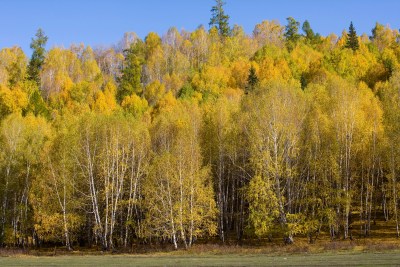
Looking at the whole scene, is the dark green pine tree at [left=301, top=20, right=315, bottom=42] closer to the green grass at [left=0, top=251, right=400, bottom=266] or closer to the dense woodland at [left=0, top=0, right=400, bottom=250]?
the dense woodland at [left=0, top=0, right=400, bottom=250]

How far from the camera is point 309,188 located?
4122 centimetres

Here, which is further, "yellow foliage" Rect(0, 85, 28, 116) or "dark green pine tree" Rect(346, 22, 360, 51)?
"dark green pine tree" Rect(346, 22, 360, 51)

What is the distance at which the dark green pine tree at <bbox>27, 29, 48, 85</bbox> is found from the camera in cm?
10581

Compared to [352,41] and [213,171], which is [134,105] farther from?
[352,41]

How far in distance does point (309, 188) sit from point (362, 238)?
592cm

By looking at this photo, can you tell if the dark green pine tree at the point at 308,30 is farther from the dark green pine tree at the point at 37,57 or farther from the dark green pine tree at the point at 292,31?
the dark green pine tree at the point at 37,57

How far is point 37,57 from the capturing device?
10888cm

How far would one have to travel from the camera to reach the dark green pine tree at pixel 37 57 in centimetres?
10581

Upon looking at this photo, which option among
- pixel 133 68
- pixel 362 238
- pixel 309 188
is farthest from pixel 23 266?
pixel 133 68

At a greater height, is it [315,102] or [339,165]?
[315,102]

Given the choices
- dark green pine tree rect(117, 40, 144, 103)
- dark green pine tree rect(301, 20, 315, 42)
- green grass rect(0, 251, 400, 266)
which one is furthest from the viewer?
dark green pine tree rect(301, 20, 315, 42)

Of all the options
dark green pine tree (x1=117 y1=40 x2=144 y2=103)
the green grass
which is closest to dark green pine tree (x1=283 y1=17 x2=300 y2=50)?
dark green pine tree (x1=117 y1=40 x2=144 y2=103)

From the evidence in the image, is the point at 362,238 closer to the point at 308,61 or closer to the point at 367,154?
the point at 367,154

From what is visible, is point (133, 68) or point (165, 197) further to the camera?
point (133, 68)
